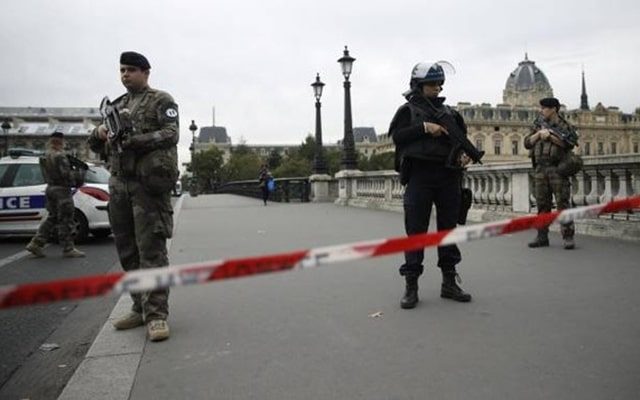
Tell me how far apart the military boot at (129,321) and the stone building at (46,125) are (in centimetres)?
9777

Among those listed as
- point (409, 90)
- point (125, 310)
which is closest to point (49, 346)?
point (125, 310)

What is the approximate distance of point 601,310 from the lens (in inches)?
174

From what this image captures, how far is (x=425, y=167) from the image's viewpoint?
485 centimetres

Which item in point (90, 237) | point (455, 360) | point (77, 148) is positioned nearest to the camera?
point (455, 360)

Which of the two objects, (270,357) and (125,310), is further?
(125,310)

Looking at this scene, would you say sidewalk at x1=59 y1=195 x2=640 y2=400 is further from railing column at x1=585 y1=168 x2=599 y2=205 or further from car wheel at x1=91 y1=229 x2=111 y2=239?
car wheel at x1=91 y1=229 x2=111 y2=239

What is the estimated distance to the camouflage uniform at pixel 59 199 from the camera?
8.88 m

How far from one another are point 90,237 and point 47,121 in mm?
135413

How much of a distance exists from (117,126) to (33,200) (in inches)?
307

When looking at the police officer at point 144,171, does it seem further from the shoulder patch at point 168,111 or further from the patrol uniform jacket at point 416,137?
the patrol uniform jacket at point 416,137

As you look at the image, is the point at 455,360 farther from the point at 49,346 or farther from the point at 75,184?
the point at 75,184

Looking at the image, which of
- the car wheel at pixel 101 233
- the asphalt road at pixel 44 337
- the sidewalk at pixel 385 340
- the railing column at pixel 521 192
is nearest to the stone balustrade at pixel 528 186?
the railing column at pixel 521 192

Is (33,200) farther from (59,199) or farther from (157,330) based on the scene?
(157,330)

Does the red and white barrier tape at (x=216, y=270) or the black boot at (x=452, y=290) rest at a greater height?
the red and white barrier tape at (x=216, y=270)
